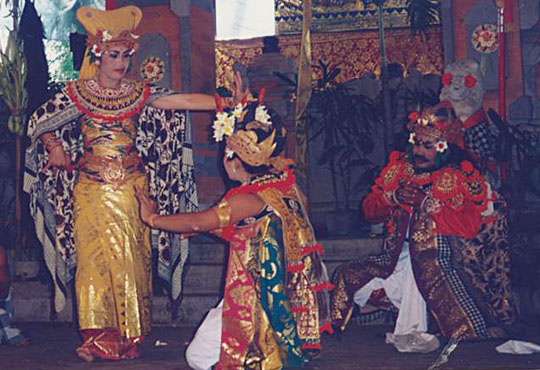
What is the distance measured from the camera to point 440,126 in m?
6.56

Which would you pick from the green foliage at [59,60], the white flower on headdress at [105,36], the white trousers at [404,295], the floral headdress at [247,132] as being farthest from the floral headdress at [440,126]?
the green foliage at [59,60]

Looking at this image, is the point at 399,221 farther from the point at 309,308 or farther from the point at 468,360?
the point at 309,308

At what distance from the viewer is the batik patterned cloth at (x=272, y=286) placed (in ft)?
16.6

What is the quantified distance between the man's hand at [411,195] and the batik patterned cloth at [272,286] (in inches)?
54.8

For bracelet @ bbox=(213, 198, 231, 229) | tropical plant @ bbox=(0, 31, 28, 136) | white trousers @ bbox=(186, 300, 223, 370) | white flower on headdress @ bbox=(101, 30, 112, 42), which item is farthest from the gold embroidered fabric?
tropical plant @ bbox=(0, 31, 28, 136)

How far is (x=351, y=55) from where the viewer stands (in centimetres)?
1666

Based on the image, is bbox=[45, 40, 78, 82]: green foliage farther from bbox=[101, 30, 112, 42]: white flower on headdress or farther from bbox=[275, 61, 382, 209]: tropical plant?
bbox=[101, 30, 112, 42]: white flower on headdress

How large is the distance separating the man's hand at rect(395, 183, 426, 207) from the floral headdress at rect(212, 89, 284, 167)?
160cm

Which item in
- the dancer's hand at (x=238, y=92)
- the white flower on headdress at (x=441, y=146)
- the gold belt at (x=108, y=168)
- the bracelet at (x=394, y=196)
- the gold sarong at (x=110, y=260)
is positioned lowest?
the gold sarong at (x=110, y=260)

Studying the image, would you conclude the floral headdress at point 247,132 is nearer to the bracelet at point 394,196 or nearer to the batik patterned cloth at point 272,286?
the batik patterned cloth at point 272,286

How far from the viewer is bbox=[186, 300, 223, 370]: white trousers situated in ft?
17.0

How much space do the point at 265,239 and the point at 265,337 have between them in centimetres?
51

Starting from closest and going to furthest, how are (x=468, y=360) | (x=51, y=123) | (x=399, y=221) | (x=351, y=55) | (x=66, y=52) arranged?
1. (x=468, y=360)
2. (x=51, y=123)
3. (x=399, y=221)
4. (x=351, y=55)
5. (x=66, y=52)

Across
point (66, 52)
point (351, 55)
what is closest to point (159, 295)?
point (351, 55)
